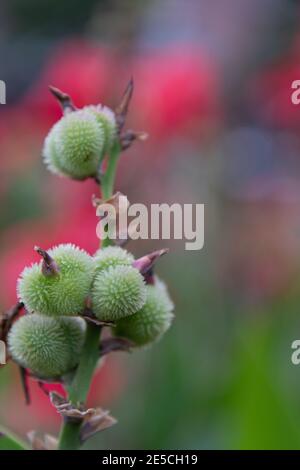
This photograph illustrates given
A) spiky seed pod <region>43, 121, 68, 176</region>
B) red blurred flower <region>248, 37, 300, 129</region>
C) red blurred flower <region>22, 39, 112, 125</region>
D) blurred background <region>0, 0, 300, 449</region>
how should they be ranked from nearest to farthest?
1. spiky seed pod <region>43, 121, 68, 176</region>
2. blurred background <region>0, 0, 300, 449</region>
3. red blurred flower <region>22, 39, 112, 125</region>
4. red blurred flower <region>248, 37, 300, 129</region>

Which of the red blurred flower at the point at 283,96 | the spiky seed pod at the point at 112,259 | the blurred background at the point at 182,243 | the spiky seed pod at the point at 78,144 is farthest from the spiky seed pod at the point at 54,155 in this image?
the red blurred flower at the point at 283,96

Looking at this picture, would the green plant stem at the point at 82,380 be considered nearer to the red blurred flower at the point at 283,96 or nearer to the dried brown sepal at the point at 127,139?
the dried brown sepal at the point at 127,139

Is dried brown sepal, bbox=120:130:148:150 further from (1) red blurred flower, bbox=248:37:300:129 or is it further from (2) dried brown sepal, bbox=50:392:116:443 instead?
(1) red blurred flower, bbox=248:37:300:129

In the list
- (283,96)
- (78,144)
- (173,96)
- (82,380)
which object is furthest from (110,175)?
(283,96)

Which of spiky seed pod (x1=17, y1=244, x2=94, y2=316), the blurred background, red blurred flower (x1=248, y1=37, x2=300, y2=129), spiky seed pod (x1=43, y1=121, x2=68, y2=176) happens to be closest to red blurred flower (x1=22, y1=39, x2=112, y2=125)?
the blurred background
